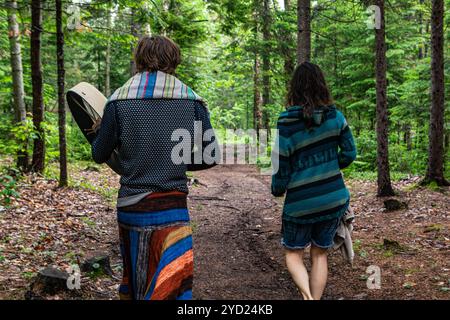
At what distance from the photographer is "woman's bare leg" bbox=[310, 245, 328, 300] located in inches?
162

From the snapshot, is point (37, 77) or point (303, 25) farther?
point (37, 77)

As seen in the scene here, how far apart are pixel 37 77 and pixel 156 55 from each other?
9364 mm

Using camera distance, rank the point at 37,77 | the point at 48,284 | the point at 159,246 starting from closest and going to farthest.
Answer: the point at 159,246 < the point at 48,284 < the point at 37,77

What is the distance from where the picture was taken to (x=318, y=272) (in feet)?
13.6

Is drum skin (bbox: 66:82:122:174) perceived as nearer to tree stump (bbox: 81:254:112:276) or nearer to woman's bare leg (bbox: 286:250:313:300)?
woman's bare leg (bbox: 286:250:313:300)

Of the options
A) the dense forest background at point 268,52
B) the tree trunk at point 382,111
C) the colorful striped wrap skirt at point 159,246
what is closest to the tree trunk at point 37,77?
the dense forest background at point 268,52

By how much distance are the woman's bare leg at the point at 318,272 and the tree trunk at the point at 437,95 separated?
8187mm

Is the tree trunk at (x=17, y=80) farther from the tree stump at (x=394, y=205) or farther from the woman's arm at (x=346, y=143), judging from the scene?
the woman's arm at (x=346, y=143)

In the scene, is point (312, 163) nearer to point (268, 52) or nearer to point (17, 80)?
point (17, 80)

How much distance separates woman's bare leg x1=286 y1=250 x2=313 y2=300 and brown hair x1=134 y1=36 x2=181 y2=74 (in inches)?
82.1

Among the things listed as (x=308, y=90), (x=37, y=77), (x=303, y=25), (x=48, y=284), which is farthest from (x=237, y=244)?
(x=37, y=77)

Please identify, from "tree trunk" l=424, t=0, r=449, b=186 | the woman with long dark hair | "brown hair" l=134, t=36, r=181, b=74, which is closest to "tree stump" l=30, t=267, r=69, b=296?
the woman with long dark hair
